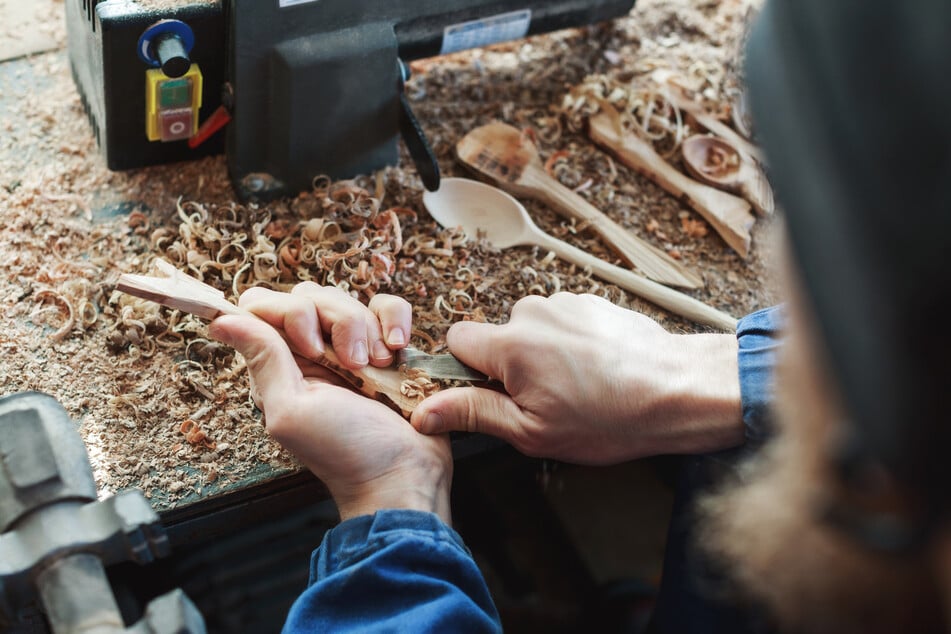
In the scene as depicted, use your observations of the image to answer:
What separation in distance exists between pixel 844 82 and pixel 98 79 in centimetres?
94

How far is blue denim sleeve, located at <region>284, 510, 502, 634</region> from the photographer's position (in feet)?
2.34

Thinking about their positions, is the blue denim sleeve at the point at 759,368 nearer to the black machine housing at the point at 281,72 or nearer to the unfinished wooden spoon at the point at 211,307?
the unfinished wooden spoon at the point at 211,307

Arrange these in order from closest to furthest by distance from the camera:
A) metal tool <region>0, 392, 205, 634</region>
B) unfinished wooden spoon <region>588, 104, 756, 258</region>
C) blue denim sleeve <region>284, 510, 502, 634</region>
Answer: metal tool <region>0, 392, 205, 634</region>, blue denim sleeve <region>284, 510, 502, 634</region>, unfinished wooden spoon <region>588, 104, 756, 258</region>

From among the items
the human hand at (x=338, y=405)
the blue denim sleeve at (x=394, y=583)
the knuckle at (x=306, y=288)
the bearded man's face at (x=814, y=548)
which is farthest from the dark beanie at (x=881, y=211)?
the knuckle at (x=306, y=288)

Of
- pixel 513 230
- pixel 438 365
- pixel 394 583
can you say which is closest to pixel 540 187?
pixel 513 230

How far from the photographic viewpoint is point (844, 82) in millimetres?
380

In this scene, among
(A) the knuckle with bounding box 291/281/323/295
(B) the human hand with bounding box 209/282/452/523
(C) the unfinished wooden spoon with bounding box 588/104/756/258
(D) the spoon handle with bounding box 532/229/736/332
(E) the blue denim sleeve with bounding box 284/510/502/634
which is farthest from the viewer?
(C) the unfinished wooden spoon with bounding box 588/104/756/258

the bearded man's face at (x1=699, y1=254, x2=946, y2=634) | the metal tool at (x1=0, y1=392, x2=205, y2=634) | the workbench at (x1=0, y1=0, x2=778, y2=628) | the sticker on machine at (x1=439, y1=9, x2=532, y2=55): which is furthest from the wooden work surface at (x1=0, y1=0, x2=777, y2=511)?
the bearded man's face at (x1=699, y1=254, x2=946, y2=634)

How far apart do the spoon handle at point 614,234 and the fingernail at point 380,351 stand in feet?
1.24

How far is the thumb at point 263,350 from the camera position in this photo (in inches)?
33.7

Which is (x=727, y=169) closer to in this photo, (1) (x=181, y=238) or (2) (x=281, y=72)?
(2) (x=281, y=72)

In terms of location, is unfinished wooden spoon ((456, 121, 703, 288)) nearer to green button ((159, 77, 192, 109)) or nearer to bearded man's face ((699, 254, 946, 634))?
green button ((159, 77, 192, 109))

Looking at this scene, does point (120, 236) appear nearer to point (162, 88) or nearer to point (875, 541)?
point (162, 88)

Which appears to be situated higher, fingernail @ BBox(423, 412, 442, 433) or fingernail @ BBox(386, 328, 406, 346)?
fingernail @ BBox(386, 328, 406, 346)
